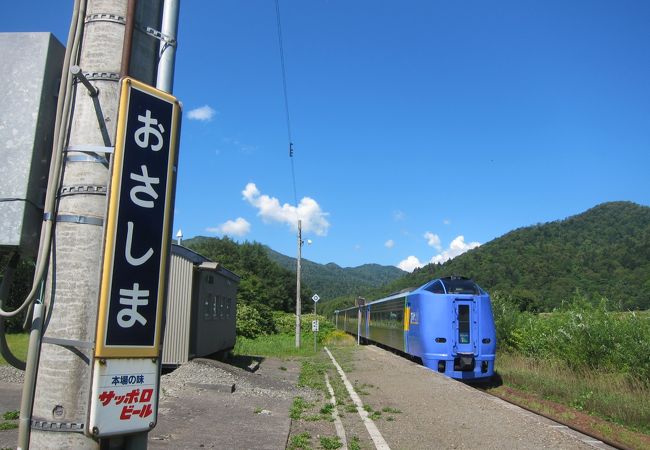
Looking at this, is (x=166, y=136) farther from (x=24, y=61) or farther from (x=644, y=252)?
(x=644, y=252)

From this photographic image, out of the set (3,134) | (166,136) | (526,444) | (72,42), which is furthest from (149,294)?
(526,444)

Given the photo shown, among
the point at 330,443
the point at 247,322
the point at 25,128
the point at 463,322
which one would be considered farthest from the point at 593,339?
the point at 247,322

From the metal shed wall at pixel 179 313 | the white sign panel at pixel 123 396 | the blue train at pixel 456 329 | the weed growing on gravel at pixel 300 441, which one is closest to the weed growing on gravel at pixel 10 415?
the weed growing on gravel at pixel 300 441

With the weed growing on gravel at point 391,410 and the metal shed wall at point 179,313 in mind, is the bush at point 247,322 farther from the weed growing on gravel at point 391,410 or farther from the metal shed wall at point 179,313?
the weed growing on gravel at point 391,410

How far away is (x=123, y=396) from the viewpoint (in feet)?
6.67

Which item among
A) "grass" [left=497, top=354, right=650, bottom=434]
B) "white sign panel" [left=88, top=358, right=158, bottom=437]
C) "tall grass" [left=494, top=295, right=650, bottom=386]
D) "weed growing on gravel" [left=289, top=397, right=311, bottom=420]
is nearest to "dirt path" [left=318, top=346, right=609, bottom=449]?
"weed growing on gravel" [left=289, top=397, right=311, bottom=420]

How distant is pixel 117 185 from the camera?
7.01 feet

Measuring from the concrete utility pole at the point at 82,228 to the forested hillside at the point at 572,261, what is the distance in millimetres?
17416

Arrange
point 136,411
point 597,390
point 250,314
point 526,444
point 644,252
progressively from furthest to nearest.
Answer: point 644,252
point 250,314
point 597,390
point 526,444
point 136,411

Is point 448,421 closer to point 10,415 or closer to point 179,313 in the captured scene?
point 10,415

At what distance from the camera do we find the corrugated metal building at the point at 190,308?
14.2 meters

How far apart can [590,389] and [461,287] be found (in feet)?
14.3

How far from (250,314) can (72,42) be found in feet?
122

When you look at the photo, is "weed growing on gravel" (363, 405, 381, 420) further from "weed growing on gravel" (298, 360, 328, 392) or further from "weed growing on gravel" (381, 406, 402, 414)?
"weed growing on gravel" (298, 360, 328, 392)
